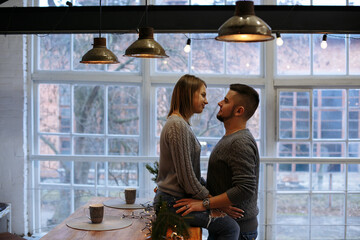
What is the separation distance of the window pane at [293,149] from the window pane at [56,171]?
277 centimetres

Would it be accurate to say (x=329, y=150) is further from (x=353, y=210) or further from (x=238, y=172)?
(x=238, y=172)

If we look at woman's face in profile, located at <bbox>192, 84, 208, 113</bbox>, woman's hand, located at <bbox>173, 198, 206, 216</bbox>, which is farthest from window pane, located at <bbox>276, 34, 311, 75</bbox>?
woman's hand, located at <bbox>173, 198, 206, 216</bbox>

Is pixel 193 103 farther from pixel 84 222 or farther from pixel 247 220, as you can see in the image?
pixel 84 222

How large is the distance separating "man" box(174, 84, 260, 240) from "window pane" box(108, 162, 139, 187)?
388 centimetres

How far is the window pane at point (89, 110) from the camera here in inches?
269

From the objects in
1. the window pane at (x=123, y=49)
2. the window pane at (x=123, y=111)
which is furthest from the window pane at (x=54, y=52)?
the window pane at (x=123, y=111)

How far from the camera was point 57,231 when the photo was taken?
289 cm

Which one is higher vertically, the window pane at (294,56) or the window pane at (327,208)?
the window pane at (294,56)

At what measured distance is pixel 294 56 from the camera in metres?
6.84

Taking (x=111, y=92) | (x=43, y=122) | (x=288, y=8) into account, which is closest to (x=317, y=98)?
(x=288, y=8)

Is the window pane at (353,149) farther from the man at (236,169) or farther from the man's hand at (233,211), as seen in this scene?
the man's hand at (233,211)

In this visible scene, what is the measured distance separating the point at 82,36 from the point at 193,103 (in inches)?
165

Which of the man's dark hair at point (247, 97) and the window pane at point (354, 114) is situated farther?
the window pane at point (354, 114)

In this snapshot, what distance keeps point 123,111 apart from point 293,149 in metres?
2.26
